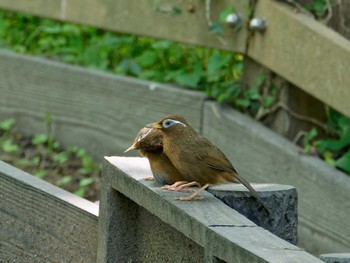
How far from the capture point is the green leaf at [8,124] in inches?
269

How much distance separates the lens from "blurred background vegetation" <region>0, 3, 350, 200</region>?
5375 mm

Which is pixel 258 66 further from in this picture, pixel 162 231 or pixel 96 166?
pixel 162 231

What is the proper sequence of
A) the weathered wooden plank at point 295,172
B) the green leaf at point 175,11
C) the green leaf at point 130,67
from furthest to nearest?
1. the green leaf at point 130,67
2. the green leaf at point 175,11
3. the weathered wooden plank at point 295,172

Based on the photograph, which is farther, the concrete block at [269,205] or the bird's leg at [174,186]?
the concrete block at [269,205]

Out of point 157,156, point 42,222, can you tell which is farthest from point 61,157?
point 157,156

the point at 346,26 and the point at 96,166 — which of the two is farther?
the point at 96,166

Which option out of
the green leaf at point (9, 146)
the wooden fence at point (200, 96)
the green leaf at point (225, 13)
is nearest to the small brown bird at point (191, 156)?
the wooden fence at point (200, 96)

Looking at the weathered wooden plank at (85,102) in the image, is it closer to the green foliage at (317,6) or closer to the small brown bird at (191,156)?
the green foliage at (317,6)

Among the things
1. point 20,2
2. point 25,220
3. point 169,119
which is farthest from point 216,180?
point 20,2

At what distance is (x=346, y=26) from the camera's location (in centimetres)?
532

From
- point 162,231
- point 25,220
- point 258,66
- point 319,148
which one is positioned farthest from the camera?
point 258,66

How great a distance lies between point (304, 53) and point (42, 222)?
1.99 meters

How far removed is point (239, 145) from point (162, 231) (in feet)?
7.85

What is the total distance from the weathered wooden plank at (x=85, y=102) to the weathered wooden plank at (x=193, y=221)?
8.01ft
